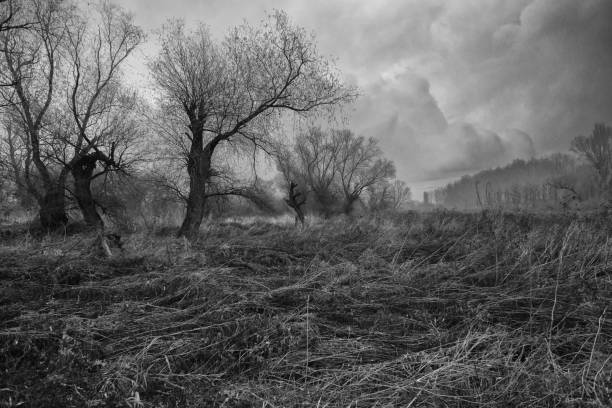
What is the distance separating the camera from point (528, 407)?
149 centimetres

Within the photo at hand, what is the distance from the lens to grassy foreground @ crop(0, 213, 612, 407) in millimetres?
1600

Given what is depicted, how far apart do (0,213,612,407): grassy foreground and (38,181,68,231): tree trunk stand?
1070 cm

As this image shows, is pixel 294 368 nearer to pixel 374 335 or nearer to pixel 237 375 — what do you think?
pixel 237 375

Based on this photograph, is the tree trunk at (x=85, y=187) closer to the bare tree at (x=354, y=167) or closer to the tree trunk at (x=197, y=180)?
the tree trunk at (x=197, y=180)

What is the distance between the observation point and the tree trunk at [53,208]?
40.5 feet

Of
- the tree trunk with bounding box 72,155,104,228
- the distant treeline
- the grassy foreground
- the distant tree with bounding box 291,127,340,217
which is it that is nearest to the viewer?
the grassy foreground

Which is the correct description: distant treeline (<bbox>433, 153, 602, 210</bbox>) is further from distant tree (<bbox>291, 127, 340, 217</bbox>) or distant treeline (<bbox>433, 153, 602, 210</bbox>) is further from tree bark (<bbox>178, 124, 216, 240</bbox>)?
tree bark (<bbox>178, 124, 216, 240</bbox>)

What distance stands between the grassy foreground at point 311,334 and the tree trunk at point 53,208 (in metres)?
10.7

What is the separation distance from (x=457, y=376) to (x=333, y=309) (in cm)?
109

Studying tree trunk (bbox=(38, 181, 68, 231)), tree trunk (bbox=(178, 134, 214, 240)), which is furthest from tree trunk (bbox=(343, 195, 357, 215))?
tree trunk (bbox=(38, 181, 68, 231))

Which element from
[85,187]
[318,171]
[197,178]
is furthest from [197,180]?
[318,171]

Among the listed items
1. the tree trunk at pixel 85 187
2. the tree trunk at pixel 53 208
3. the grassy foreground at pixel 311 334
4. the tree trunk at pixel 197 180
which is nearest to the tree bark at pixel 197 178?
the tree trunk at pixel 197 180

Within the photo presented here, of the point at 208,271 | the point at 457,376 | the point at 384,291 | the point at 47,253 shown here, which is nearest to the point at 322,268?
the point at 384,291

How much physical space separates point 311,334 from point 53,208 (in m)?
14.9
